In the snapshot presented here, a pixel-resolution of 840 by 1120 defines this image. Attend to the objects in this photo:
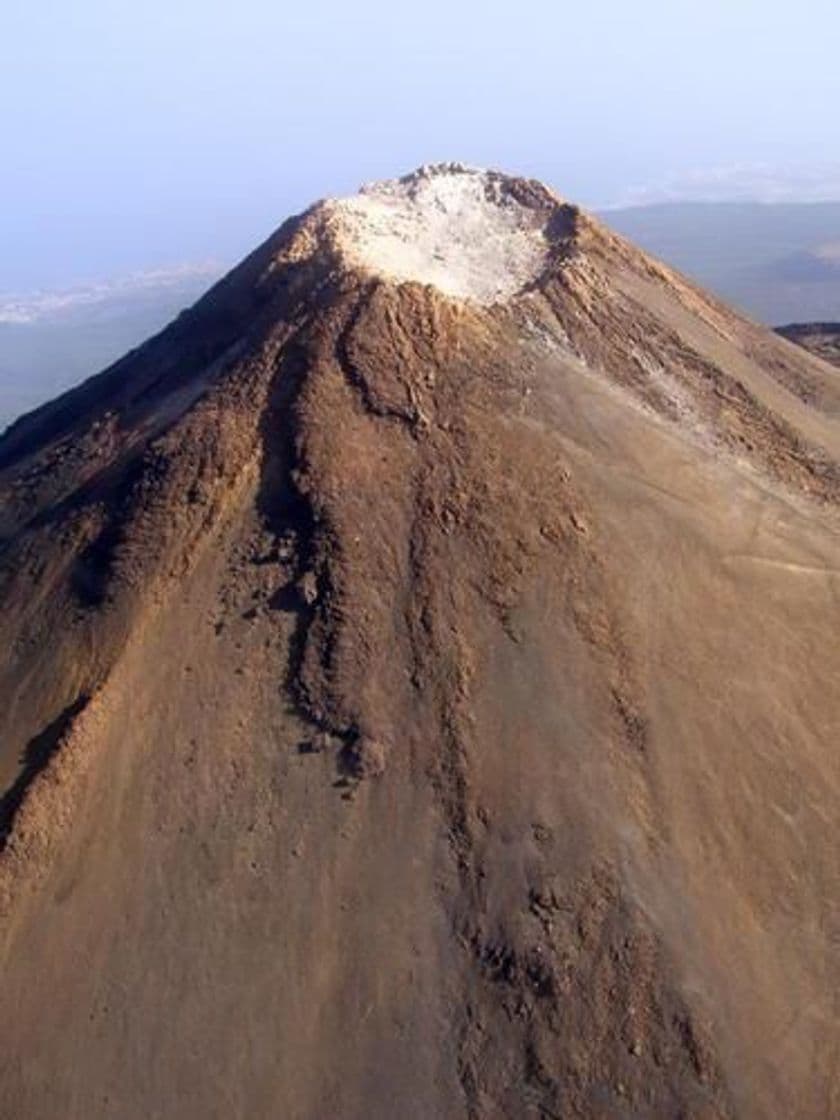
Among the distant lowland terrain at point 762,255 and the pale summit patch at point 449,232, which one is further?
the distant lowland terrain at point 762,255

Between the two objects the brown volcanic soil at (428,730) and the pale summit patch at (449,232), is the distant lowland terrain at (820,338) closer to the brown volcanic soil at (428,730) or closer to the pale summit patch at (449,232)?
the pale summit patch at (449,232)

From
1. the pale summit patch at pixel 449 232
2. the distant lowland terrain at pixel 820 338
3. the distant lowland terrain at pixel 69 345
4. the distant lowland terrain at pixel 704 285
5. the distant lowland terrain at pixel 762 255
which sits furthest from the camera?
the distant lowland terrain at pixel 69 345

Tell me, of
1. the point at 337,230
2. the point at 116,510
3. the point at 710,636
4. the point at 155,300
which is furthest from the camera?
the point at 155,300

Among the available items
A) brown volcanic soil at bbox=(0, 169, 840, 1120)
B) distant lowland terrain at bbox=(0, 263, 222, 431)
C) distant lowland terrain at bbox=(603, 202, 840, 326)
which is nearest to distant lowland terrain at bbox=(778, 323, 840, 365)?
brown volcanic soil at bbox=(0, 169, 840, 1120)

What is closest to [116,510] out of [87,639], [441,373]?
[87,639]

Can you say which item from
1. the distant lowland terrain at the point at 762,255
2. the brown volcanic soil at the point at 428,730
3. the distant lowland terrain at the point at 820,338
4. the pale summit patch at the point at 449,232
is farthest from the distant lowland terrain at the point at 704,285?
the brown volcanic soil at the point at 428,730

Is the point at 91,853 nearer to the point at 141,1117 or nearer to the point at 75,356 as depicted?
the point at 141,1117

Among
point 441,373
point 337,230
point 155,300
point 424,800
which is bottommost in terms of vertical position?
point 155,300
